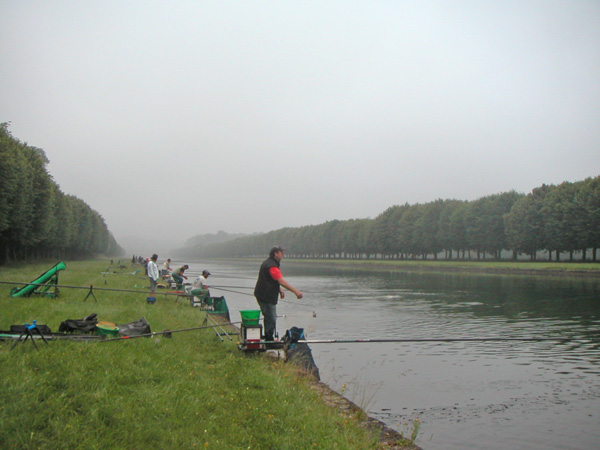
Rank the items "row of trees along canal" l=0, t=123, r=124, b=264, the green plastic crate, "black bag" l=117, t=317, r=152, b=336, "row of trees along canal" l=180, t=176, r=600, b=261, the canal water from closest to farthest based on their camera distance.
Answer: the canal water < "black bag" l=117, t=317, r=152, b=336 < the green plastic crate < "row of trees along canal" l=0, t=123, r=124, b=264 < "row of trees along canal" l=180, t=176, r=600, b=261

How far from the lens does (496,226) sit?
94500 mm

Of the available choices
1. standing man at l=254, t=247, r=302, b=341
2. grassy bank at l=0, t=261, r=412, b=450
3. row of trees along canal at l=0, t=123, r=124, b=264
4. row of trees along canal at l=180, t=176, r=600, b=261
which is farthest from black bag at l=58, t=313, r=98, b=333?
row of trees along canal at l=180, t=176, r=600, b=261

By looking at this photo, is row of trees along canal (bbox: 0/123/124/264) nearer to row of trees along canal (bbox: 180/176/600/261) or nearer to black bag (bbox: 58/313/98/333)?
black bag (bbox: 58/313/98/333)

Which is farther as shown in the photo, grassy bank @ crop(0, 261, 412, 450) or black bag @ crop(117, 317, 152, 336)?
black bag @ crop(117, 317, 152, 336)

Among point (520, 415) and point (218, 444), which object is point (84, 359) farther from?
point (520, 415)

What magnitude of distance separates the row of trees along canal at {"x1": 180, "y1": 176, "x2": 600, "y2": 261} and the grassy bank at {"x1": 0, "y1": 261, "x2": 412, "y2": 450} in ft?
238

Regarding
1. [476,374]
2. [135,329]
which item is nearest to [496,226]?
[476,374]

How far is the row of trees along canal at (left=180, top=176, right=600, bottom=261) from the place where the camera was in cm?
7381

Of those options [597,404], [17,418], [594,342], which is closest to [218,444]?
[17,418]

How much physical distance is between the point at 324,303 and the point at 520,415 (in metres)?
23.1

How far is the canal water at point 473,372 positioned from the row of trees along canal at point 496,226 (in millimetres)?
51234

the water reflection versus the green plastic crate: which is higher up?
the green plastic crate

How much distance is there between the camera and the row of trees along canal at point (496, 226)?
242 feet

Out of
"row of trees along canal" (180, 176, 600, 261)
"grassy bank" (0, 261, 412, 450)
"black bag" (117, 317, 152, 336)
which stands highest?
"row of trees along canal" (180, 176, 600, 261)
